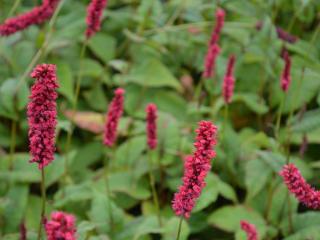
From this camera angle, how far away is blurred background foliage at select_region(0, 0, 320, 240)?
3.28 meters

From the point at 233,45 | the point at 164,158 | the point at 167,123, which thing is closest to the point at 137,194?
the point at 164,158

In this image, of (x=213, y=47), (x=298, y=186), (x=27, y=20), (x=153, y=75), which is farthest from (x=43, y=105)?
(x=153, y=75)

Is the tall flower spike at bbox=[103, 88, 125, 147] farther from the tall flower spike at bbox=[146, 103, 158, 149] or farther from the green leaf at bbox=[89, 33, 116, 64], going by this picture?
the green leaf at bbox=[89, 33, 116, 64]

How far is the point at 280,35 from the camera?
14.5 ft

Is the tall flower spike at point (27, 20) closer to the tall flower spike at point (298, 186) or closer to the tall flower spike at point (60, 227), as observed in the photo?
the tall flower spike at point (298, 186)

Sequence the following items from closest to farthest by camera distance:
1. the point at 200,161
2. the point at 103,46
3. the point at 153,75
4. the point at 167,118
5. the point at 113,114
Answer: the point at 200,161, the point at 113,114, the point at 167,118, the point at 153,75, the point at 103,46

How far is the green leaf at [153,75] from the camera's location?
171 inches

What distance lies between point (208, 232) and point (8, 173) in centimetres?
131

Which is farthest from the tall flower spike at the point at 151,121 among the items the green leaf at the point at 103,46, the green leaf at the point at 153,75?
the green leaf at the point at 103,46

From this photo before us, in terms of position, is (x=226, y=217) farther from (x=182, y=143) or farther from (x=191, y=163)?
(x=191, y=163)

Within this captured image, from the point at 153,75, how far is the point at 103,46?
583mm

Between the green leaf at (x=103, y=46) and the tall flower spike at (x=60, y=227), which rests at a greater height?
the green leaf at (x=103, y=46)

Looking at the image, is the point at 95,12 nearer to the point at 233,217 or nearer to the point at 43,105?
the point at 43,105

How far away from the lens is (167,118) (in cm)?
389
